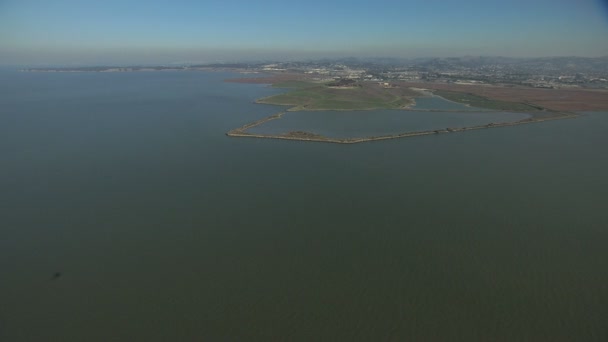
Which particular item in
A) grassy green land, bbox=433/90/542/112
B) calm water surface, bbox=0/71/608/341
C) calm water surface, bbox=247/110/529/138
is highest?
grassy green land, bbox=433/90/542/112

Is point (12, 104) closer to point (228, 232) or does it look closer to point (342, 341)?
point (228, 232)

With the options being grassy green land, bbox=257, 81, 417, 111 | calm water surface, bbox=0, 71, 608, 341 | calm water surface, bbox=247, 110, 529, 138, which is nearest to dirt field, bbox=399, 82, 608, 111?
calm water surface, bbox=247, 110, 529, 138

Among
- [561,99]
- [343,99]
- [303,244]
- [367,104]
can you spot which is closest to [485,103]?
[561,99]

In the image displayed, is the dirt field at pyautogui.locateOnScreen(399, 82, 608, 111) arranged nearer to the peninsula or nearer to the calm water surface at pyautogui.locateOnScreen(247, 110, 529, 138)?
the peninsula

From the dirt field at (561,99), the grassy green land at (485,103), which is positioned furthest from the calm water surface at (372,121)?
the dirt field at (561,99)

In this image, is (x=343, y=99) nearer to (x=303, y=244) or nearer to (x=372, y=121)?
(x=372, y=121)

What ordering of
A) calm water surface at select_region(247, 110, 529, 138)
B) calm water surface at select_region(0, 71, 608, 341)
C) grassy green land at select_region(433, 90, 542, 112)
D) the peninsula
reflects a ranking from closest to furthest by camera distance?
calm water surface at select_region(0, 71, 608, 341)
the peninsula
calm water surface at select_region(247, 110, 529, 138)
grassy green land at select_region(433, 90, 542, 112)
